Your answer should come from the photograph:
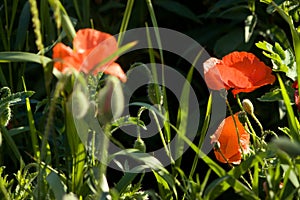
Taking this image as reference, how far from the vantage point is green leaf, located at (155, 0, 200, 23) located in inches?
85.1

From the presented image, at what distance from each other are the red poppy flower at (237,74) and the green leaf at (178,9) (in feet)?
2.88

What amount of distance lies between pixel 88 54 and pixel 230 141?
365mm

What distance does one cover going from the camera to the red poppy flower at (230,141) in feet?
4.18

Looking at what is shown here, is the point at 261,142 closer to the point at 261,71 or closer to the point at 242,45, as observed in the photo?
the point at 261,71

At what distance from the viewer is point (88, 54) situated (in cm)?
103

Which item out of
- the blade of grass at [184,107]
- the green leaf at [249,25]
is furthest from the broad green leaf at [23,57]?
the green leaf at [249,25]

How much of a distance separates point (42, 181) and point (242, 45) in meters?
0.96

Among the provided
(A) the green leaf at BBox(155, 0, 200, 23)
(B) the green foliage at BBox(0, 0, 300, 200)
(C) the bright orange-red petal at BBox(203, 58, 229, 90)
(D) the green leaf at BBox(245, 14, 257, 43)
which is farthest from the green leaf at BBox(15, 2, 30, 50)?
(C) the bright orange-red petal at BBox(203, 58, 229, 90)

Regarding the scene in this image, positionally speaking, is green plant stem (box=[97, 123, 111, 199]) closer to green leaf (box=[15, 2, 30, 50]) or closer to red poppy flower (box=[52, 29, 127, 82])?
red poppy flower (box=[52, 29, 127, 82])

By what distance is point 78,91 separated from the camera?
966 mm

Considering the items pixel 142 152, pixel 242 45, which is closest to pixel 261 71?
pixel 142 152

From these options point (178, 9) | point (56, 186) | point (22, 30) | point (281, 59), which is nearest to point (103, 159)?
point (56, 186)

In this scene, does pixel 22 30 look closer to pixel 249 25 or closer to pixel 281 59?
pixel 249 25

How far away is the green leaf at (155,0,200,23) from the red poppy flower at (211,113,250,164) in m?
0.89
